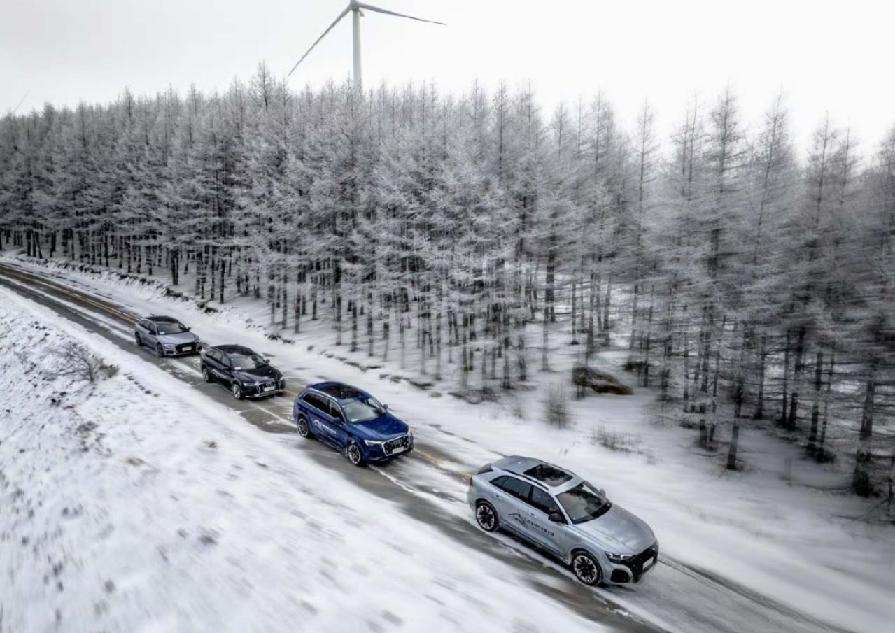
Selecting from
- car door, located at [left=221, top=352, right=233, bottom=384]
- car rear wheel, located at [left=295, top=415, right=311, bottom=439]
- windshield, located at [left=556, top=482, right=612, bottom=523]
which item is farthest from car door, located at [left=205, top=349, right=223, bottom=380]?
windshield, located at [left=556, top=482, right=612, bottom=523]

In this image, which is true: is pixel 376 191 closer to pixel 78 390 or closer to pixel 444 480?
pixel 78 390

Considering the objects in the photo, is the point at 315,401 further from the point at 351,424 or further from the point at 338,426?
the point at 351,424

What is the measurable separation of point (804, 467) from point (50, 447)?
81.7ft

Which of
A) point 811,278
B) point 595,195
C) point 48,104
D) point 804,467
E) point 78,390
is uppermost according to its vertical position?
point 48,104

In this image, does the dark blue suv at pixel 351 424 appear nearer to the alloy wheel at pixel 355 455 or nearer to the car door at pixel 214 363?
the alloy wheel at pixel 355 455

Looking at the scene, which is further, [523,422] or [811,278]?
[523,422]

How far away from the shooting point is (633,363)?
2505 centimetres

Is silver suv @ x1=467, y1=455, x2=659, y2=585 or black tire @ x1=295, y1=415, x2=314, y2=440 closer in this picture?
silver suv @ x1=467, y1=455, x2=659, y2=585

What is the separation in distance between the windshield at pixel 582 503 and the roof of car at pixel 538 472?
28 centimetres

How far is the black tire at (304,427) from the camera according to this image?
16203 mm

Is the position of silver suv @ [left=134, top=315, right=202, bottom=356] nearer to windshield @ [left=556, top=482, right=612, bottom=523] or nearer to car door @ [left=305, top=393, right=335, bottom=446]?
car door @ [left=305, top=393, right=335, bottom=446]

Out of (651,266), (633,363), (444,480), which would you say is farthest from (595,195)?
(444,480)

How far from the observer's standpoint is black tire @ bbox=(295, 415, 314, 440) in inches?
638

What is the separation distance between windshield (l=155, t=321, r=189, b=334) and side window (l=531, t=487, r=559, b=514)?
22.4 m
